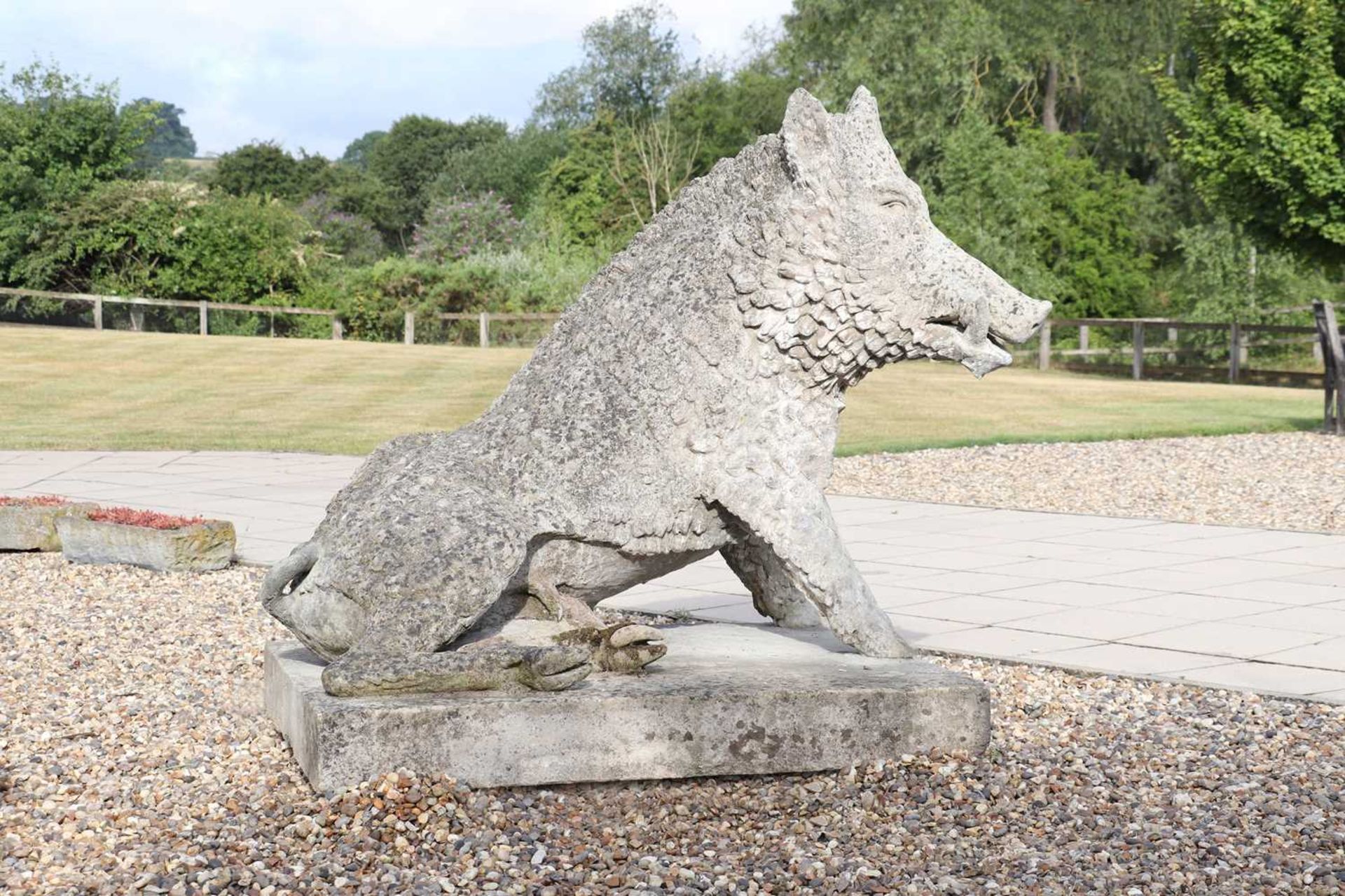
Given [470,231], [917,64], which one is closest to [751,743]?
[917,64]

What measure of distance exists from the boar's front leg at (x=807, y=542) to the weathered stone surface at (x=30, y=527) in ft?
19.5

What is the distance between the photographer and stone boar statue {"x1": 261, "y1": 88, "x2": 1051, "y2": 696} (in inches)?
163

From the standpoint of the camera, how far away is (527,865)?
3.66m

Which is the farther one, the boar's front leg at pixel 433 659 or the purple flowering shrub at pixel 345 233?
the purple flowering shrub at pixel 345 233

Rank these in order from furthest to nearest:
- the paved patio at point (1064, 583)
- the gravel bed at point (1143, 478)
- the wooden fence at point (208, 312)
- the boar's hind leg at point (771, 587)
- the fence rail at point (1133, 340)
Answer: the wooden fence at point (208, 312), the fence rail at point (1133, 340), the gravel bed at point (1143, 478), the paved patio at point (1064, 583), the boar's hind leg at point (771, 587)

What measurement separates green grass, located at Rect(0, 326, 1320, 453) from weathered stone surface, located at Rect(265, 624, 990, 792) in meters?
11.4

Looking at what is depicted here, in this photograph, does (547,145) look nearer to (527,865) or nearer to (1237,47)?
(1237,47)

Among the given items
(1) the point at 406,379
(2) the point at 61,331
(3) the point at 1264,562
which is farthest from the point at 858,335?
(2) the point at 61,331

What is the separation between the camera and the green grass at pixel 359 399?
17547 mm

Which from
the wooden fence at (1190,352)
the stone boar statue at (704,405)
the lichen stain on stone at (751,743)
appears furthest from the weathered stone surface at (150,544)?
the wooden fence at (1190,352)

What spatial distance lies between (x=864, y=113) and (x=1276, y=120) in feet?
65.1

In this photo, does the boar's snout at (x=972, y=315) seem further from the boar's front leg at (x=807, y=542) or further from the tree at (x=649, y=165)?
the tree at (x=649, y=165)

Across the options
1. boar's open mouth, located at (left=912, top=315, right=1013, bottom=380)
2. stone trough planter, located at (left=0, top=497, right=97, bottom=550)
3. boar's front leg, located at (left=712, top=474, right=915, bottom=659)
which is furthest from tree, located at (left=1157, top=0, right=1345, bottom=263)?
boar's front leg, located at (left=712, top=474, right=915, bottom=659)

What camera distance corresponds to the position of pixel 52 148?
3791cm
